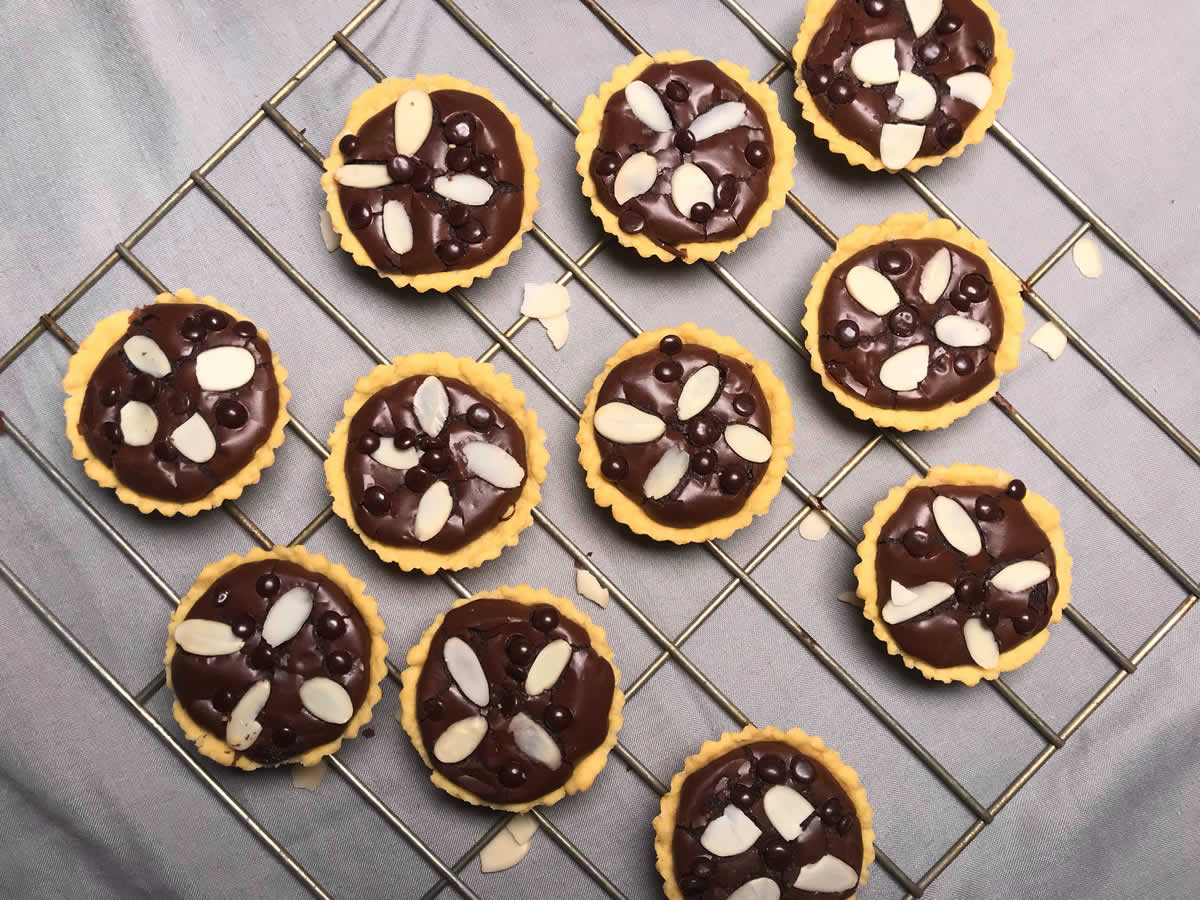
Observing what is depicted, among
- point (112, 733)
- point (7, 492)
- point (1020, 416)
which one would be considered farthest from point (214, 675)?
point (1020, 416)

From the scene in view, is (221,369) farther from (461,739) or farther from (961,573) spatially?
(961,573)

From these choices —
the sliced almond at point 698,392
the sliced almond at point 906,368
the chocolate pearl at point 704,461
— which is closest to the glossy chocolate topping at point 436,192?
the sliced almond at point 698,392

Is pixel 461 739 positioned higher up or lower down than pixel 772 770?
lower down

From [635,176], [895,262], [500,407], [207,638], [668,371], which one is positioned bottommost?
[207,638]

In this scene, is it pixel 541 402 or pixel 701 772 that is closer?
pixel 701 772

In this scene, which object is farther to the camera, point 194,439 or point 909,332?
point 909,332

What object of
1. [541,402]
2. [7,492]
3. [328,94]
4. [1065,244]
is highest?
[1065,244]

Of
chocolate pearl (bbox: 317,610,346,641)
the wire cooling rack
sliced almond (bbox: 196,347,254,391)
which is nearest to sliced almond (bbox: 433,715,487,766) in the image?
the wire cooling rack

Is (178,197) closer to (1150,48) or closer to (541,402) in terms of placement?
(541,402)

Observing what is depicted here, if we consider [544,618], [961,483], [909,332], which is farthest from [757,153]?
[544,618]
